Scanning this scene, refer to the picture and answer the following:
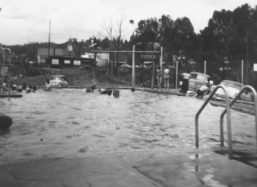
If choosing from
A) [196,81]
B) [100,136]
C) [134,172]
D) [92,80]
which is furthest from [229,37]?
[134,172]

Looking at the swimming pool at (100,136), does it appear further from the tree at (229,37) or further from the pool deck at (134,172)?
the tree at (229,37)

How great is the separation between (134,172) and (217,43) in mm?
50604

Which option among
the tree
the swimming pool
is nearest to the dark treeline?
the tree

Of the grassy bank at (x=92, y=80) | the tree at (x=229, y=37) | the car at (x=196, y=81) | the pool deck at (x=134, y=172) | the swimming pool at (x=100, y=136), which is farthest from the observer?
the grassy bank at (x=92, y=80)

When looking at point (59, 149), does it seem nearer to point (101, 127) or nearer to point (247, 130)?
point (101, 127)

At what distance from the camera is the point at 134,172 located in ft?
14.9

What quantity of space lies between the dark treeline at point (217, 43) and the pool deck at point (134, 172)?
21024mm

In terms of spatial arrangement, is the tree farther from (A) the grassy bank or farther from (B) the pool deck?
(B) the pool deck

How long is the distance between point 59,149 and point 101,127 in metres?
3.02

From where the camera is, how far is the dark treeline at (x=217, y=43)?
36450 millimetres

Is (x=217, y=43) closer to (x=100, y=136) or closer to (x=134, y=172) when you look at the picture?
(x=100, y=136)

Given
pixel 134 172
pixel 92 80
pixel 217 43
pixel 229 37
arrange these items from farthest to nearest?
pixel 92 80 < pixel 217 43 < pixel 229 37 < pixel 134 172

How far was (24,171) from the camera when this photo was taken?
465 cm

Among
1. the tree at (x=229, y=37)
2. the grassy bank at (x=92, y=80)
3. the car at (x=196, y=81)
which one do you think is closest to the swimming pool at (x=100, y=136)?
the car at (x=196, y=81)
